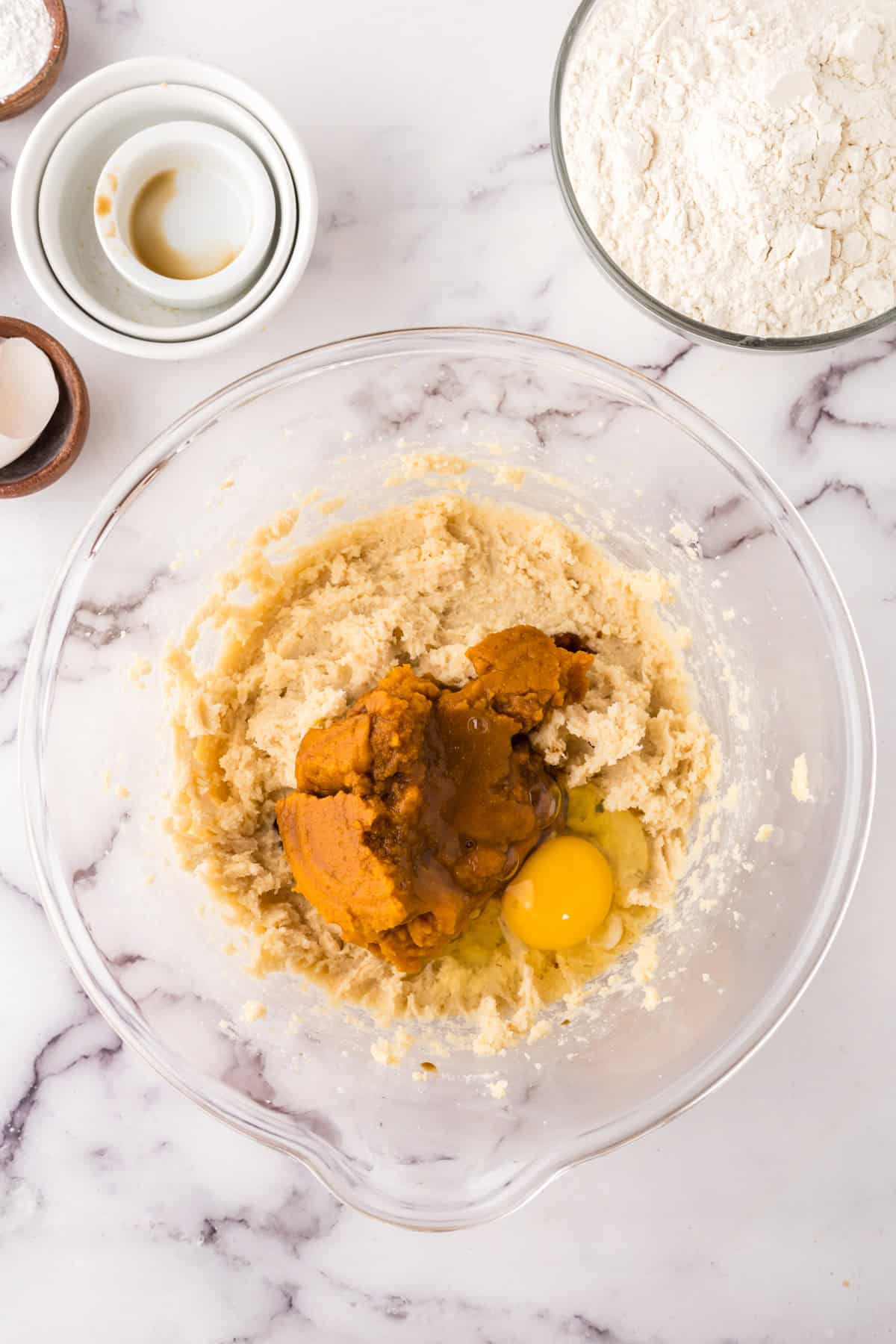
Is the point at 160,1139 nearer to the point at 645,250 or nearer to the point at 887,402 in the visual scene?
the point at 645,250

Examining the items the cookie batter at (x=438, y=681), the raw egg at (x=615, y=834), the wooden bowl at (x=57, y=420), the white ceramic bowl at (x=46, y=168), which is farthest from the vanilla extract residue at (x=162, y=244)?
the raw egg at (x=615, y=834)

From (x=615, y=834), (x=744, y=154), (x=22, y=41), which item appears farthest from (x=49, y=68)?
(x=615, y=834)

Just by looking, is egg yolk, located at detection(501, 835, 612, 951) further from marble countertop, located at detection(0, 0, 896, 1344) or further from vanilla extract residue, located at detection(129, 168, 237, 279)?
vanilla extract residue, located at detection(129, 168, 237, 279)

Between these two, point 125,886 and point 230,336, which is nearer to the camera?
point 125,886

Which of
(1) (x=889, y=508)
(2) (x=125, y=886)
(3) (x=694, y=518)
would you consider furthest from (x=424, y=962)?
(1) (x=889, y=508)

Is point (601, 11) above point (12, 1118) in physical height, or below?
above

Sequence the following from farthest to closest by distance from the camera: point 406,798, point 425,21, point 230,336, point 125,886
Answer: point 425,21 < point 230,336 < point 125,886 < point 406,798
